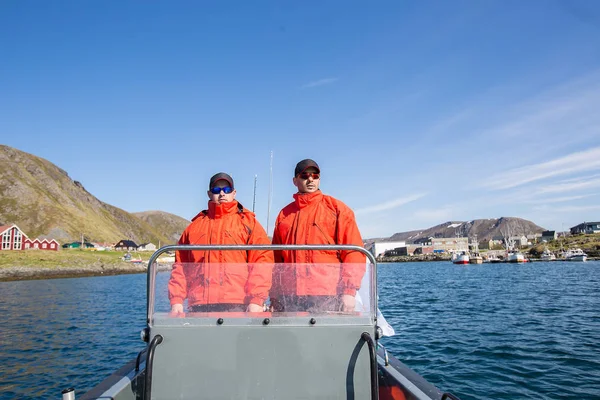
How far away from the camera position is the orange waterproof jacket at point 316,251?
3367 millimetres

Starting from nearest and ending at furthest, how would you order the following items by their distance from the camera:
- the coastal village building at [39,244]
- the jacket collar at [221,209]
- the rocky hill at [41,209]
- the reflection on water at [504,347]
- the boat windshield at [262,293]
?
the boat windshield at [262,293], the jacket collar at [221,209], the reflection on water at [504,347], the coastal village building at [39,244], the rocky hill at [41,209]

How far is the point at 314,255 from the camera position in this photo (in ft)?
12.6

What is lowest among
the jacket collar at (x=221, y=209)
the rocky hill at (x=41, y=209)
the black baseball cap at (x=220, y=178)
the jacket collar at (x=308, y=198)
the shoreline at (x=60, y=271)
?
the shoreline at (x=60, y=271)

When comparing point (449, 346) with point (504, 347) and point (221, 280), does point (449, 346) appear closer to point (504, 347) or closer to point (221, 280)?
point (504, 347)

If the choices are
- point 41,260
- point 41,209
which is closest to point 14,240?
point 41,260

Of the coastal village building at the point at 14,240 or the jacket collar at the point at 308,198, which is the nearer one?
the jacket collar at the point at 308,198

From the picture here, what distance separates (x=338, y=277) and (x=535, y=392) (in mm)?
7035

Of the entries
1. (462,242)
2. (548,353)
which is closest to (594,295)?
(548,353)

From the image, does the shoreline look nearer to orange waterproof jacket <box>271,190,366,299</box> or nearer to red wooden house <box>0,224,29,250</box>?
red wooden house <box>0,224,29,250</box>

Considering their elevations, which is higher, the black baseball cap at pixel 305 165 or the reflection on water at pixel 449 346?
the black baseball cap at pixel 305 165

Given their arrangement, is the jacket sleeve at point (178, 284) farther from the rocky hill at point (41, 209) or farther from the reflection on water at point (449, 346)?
the rocky hill at point (41, 209)

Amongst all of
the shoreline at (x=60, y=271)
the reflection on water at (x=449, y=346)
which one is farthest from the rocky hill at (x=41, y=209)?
the reflection on water at (x=449, y=346)

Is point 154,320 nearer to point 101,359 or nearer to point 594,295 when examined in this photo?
point 101,359

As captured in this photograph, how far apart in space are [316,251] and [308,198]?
0.70 metres
